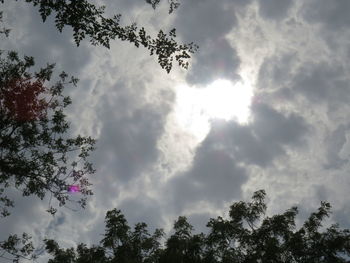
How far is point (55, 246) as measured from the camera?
31953mm

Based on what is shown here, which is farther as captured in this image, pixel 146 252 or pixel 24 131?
pixel 146 252

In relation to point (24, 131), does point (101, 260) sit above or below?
below

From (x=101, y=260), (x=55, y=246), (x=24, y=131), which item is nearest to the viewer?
(x=24, y=131)

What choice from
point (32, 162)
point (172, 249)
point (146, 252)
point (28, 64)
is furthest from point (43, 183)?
point (146, 252)

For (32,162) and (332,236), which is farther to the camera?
(332,236)

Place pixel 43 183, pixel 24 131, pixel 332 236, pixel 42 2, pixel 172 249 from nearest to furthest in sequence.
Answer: pixel 42 2 < pixel 43 183 < pixel 24 131 < pixel 332 236 < pixel 172 249

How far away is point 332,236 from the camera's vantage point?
2441 cm

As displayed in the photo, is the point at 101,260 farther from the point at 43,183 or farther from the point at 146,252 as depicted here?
the point at 43,183

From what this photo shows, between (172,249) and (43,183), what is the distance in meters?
14.5

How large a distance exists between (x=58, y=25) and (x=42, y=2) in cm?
62

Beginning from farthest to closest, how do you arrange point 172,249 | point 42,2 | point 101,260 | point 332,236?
1. point 101,260
2. point 172,249
3. point 332,236
4. point 42,2

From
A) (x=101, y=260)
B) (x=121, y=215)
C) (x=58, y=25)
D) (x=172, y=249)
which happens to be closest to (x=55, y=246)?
(x=101, y=260)

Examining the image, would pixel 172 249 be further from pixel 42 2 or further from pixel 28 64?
pixel 42 2

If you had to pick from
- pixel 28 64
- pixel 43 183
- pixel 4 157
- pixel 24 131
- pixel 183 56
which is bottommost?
pixel 183 56
